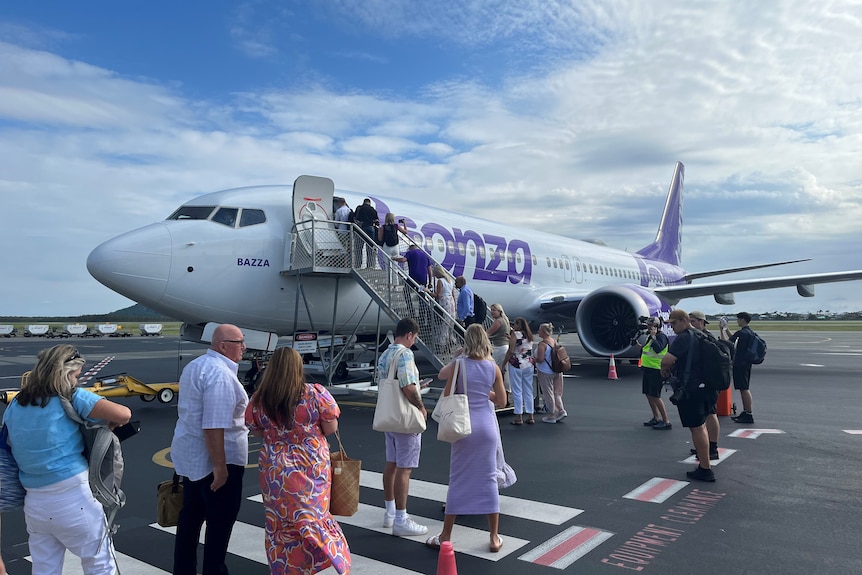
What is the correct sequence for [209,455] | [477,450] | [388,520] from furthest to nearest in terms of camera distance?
[388,520] < [477,450] < [209,455]

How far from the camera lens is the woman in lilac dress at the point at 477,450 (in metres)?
4.41

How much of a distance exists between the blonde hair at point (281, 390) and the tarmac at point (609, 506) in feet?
4.45

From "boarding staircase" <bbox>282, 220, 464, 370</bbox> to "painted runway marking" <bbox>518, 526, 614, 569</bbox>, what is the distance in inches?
231

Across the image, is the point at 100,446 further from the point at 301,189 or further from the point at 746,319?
the point at 746,319

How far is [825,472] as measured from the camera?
6367mm

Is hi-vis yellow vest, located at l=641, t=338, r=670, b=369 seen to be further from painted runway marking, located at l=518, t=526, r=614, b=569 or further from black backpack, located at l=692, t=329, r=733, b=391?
painted runway marking, located at l=518, t=526, r=614, b=569

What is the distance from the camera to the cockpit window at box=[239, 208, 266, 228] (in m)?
10.7

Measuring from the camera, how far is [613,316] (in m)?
15.5

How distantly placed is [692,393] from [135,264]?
7.95 m

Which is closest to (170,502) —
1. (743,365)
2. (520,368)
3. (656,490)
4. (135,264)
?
(656,490)

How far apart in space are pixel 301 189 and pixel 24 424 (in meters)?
8.18

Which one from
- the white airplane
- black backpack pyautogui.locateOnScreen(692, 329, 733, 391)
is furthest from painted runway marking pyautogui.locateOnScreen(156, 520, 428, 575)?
the white airplane

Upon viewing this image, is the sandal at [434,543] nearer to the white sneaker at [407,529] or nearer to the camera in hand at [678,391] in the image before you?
the white sneaker at [407,529]

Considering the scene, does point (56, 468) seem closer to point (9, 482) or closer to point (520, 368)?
point (9, 482)
